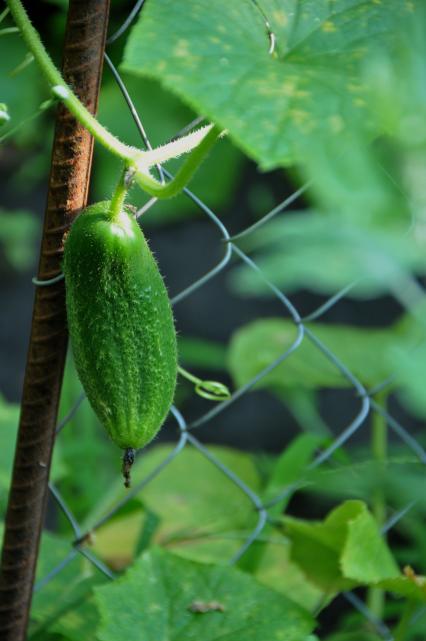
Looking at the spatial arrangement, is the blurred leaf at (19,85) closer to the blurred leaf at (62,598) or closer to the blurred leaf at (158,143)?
the blurred leaf at (158,143)

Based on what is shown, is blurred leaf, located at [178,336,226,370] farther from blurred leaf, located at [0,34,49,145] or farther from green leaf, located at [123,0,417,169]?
green leaf, located at [123,0,417,169]

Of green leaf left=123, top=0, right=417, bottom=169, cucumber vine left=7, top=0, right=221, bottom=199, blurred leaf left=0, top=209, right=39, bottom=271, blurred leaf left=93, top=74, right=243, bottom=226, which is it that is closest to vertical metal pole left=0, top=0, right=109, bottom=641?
cucumber vine left=7, top=0, right=221, bottom=199

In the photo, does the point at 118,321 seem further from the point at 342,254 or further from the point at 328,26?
the point at 342,254

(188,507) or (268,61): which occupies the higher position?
(268,61)

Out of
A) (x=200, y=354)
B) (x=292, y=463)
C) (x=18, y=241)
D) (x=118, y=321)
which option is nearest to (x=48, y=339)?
(x=118, y=321)

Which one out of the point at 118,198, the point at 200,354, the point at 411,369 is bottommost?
the point at 200,354
